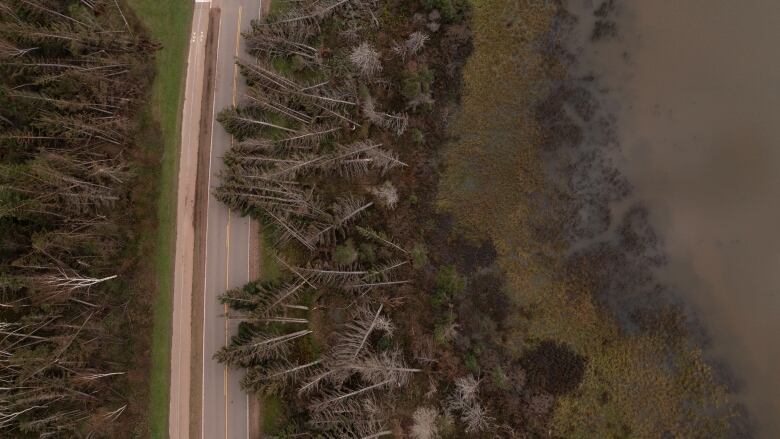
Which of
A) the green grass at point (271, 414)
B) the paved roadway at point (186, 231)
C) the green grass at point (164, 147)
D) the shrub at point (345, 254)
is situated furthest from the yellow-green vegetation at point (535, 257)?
the green grass at point (164, 147)

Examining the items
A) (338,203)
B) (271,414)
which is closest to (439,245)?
(338,203)

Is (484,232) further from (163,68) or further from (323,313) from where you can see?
(163,68)

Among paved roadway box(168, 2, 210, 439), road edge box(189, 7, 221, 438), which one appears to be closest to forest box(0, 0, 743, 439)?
paved roadway box(168, 2, 210, 439)

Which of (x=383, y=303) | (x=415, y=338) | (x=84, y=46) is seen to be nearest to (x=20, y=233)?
(x=84, y=46)

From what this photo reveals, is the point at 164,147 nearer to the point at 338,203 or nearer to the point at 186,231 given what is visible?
the point at 186,231

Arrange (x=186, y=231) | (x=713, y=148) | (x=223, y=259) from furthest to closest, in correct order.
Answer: (x=186, y=231) → (x=223, y=259) → (x=713, y=148)

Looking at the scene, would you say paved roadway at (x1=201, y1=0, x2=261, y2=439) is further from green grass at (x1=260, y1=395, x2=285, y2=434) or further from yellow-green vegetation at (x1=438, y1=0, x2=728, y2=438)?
yellow-green vegetation at (x1=438, y1=0, x2=728, y2=438)
